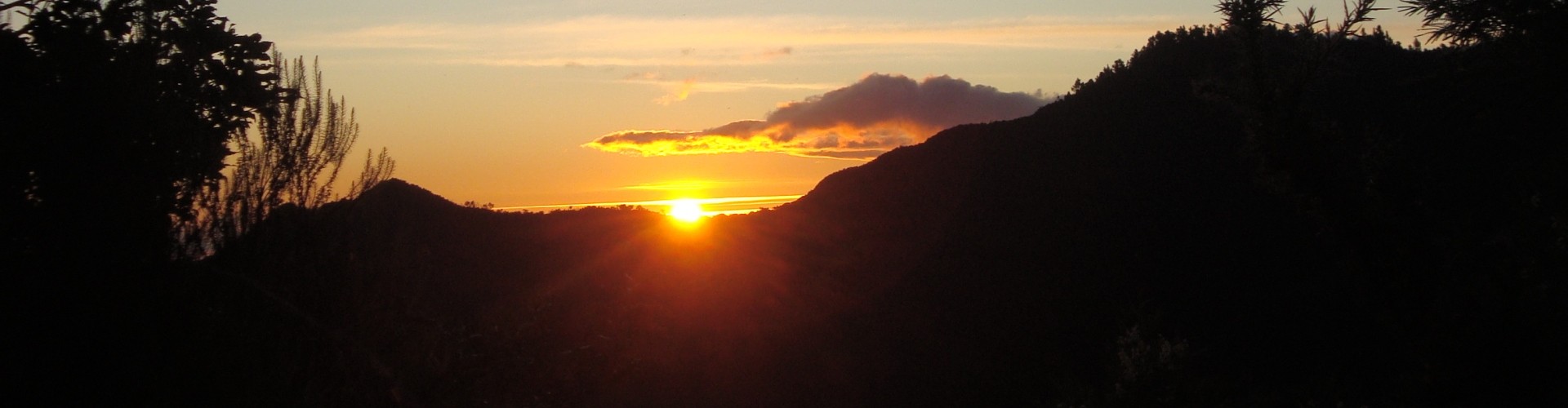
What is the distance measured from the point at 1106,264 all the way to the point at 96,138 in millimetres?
35953

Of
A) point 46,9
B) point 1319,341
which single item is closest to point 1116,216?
point 1319,341

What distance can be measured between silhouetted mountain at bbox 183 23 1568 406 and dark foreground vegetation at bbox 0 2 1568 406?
8 centimetres

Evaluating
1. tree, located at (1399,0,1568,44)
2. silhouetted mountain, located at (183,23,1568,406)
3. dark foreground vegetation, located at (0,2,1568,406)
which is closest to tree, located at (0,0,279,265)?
dark foreground vegetation, located at (0,2,1568,406)

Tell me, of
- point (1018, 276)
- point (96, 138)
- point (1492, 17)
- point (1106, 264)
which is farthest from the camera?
point (1018, 276)

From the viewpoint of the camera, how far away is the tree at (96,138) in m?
10.7

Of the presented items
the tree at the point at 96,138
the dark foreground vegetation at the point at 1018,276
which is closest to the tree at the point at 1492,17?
the dark foreground vegetation at the point at 1018,276

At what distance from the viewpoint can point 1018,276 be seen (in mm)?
42438

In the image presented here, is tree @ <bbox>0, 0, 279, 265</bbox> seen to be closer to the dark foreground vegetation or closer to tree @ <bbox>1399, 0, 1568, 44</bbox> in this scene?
the dark foreground vegetation

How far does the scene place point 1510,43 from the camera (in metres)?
16.3

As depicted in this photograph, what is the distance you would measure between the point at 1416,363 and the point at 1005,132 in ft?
108

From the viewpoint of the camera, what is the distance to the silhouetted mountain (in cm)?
1573

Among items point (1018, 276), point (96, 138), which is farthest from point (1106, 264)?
point (96, 138)

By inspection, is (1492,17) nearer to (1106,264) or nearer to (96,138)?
(96,138)

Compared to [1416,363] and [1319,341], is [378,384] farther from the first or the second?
[1319,341]
